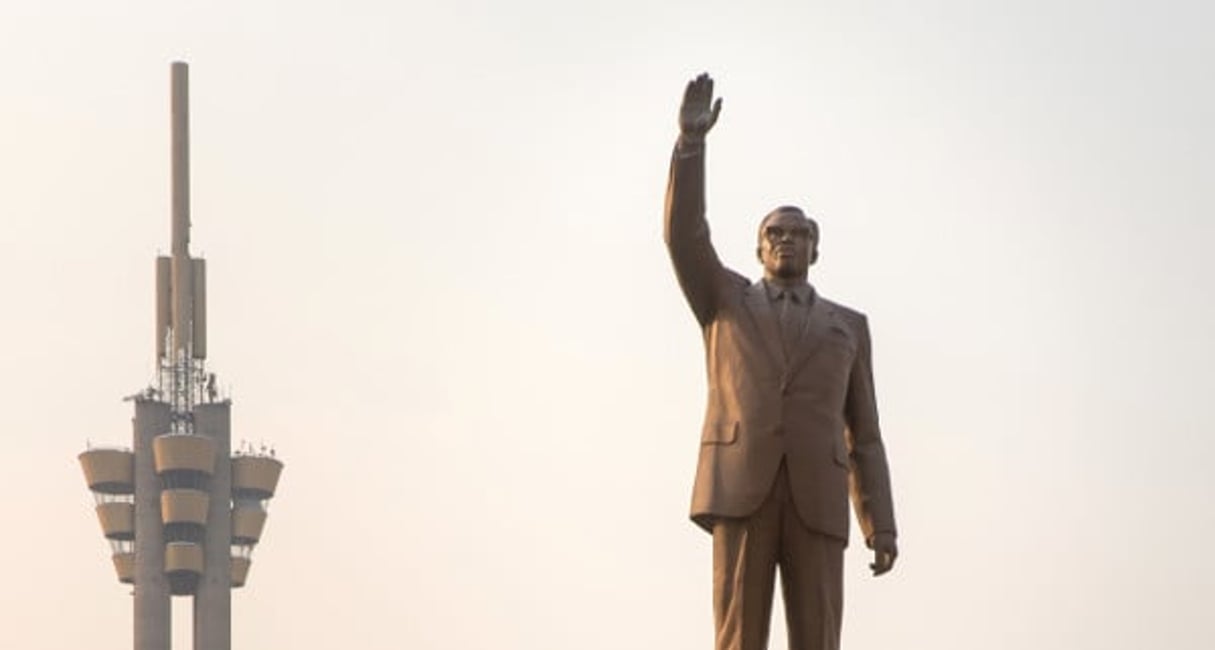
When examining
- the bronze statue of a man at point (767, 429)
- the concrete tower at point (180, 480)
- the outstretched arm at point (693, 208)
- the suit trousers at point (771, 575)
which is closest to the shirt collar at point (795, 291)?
the bronze statue of a man at point (767, 429)

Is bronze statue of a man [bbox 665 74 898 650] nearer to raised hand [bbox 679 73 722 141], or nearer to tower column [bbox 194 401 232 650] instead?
raised hand [bbox 679 73 722 141]

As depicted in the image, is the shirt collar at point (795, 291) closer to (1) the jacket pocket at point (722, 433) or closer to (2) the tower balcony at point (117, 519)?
(1) the jacket pocket at point (722, 433)

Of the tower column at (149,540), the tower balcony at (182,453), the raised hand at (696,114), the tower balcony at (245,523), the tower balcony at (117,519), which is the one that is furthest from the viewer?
the tower balcony at (245,523)

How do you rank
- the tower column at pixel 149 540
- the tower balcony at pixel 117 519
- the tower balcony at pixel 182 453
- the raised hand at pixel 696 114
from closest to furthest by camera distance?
the raised hand at pixel 696 114, the tower balcony at pixel 182 453, the tower column at pixel 149 540, the tower balcony at pixel 117 519

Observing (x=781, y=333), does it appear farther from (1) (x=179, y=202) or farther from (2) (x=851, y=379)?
(1) (x=179, y=202)

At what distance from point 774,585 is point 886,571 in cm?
59

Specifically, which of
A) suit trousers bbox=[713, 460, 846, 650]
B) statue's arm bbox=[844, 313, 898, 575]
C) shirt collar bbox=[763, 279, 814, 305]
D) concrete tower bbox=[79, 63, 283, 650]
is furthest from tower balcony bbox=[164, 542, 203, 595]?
suit trousers bbox=[713, 460, 846, 650]

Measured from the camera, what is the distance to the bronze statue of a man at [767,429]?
14445 mm

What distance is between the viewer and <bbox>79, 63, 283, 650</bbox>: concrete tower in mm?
134625

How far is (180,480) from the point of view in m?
136

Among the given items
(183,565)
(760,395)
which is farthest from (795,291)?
(183,565)

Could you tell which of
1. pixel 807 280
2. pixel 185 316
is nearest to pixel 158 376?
pixel 185 316

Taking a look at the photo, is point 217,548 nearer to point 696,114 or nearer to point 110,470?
point 110,470

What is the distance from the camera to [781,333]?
1470 centimetres
